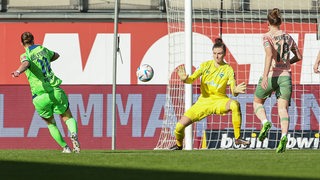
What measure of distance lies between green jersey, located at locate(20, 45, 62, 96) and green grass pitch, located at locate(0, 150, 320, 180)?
1.90 m

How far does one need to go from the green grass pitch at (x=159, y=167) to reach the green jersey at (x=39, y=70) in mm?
1905

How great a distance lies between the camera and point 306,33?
2336cm

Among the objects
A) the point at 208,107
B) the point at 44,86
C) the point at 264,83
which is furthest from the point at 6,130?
the point at 264,83

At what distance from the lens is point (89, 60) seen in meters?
24.3

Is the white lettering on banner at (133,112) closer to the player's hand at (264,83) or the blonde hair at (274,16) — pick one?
the player's hand at (264,83)


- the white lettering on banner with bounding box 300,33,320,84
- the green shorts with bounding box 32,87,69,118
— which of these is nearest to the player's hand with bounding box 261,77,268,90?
the green shorts with bounding box 32,87,69,118

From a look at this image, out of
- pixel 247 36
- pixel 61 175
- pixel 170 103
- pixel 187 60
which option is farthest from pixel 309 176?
pixel 247 36

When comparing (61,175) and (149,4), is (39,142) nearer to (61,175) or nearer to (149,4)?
(149,4)

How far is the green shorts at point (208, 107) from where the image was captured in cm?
1532

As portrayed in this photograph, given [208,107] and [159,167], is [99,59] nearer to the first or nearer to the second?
[208,107]

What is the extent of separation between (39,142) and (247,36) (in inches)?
199

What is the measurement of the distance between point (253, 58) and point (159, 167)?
12682 mm

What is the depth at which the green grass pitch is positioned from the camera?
936 centimetres

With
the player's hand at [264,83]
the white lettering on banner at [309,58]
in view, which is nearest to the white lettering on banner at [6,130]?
the white lettering on banner at [309,58]
